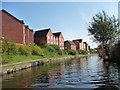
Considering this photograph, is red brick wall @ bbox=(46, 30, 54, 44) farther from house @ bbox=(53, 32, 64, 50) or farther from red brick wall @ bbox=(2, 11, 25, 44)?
red brick wall @ bbox=(2, 11, 25, 44)

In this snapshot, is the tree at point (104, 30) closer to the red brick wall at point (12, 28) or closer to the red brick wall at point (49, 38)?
the red brick wall at point (12, 28)

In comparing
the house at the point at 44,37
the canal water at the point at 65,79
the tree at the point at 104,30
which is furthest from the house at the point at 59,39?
the canal water at the point at 65,79

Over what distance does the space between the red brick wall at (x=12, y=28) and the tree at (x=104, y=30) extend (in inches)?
812

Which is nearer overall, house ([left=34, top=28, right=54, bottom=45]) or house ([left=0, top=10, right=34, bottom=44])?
house ([left=0, top=10, right=34, bottom=44])

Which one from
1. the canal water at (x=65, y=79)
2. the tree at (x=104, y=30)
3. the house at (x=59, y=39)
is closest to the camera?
the canal water at (x=65, y=79)

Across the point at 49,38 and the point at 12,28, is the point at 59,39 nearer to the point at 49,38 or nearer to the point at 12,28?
the point at 49,38

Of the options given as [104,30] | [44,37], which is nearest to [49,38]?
[44,37]

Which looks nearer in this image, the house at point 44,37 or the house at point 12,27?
the house at point 12,27

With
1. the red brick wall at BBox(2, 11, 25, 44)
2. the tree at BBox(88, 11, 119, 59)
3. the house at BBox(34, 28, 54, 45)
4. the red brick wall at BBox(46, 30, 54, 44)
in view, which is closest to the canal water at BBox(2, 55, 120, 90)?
the tree at BBox(88, 11, 119, 59)

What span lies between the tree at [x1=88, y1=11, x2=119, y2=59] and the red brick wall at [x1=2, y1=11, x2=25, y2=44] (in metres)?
20.6

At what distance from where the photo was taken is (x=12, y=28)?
60688 mm

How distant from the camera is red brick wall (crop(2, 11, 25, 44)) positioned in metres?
59.7

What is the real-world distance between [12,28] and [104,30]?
24649 mm

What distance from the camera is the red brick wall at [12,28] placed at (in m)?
59.7
